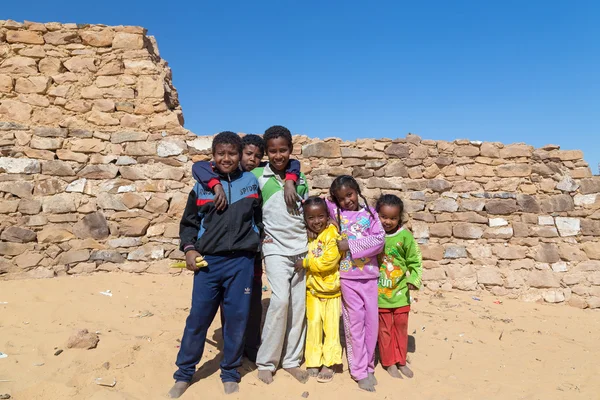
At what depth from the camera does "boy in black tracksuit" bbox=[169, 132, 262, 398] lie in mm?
2834

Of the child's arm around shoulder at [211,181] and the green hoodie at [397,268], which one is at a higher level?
the child's arm around shoulder at [211,181]

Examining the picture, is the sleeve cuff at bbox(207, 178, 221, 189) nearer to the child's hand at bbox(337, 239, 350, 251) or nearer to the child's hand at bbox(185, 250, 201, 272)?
the child's hand at bbox(185, 250, 201, 272)

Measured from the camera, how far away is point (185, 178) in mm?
5082

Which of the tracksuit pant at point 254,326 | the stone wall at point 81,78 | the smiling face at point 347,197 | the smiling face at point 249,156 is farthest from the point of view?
the stone wall at point 81,78

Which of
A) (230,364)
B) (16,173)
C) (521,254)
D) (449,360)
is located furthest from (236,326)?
(521,254)

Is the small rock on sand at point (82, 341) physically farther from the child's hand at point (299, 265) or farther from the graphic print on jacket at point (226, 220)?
the child's hand at point (299, 265)

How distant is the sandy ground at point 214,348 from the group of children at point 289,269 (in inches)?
6.7

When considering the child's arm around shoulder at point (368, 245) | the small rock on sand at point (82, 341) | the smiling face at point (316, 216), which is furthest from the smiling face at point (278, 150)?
the small rock on sand at point (82, 341)

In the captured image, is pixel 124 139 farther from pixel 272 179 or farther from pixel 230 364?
pixel 230 364

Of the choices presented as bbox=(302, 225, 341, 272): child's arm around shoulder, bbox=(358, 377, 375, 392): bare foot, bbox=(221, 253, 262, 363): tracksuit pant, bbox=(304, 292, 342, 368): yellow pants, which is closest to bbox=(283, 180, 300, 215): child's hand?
bbox=(302, 225, 341, 272): child's arm around shoulder

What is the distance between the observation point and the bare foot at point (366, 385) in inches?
117

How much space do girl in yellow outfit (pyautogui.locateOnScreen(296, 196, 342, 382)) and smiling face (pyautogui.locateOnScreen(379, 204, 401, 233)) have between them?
45 centimetres

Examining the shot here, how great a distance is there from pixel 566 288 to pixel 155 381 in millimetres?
5008

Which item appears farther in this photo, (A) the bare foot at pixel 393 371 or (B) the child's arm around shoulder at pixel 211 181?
(A) the bare foot at pixel 393 371
